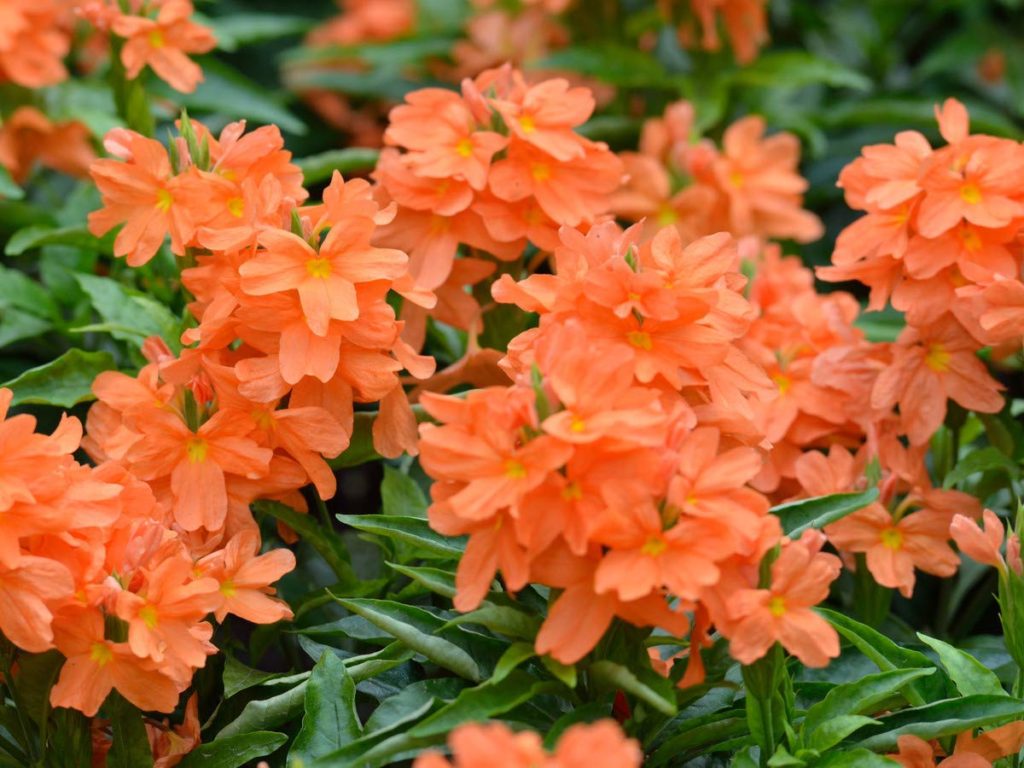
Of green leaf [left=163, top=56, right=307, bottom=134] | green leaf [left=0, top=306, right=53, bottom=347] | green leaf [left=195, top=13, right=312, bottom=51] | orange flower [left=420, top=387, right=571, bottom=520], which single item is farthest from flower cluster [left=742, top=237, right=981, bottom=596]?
green leaf [left=195, top=13, right=312, bottom=51]

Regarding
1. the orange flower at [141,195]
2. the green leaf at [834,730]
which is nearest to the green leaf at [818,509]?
the green leaf at [834,730]

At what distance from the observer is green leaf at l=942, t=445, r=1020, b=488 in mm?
1630

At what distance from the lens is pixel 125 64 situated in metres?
1.88

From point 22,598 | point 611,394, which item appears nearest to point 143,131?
point 22,598

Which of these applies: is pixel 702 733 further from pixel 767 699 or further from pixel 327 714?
pixel 327 714

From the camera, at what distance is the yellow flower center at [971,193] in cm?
156

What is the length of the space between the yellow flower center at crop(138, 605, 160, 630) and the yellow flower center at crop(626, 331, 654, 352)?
516 millimetres

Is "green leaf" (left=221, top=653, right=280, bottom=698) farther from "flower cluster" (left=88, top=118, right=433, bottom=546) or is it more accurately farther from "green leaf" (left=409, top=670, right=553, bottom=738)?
"green leaf" (left=409, top=670, right=553, bottom=738)

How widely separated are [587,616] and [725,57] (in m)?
1.85

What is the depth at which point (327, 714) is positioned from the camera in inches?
51.9

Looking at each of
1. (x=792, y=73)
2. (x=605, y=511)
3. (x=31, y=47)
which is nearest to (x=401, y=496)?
(x=605, y=511)

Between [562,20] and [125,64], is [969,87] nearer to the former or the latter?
[562,20]

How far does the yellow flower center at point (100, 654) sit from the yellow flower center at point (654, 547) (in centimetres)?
51

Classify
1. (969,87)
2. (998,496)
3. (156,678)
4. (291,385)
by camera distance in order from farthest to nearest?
(969,87)
(998,496)
(291,385)
(156,678)
